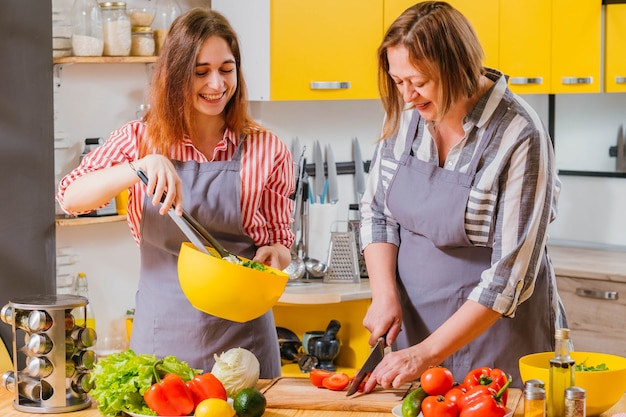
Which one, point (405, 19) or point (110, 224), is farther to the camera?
point (110, 224)

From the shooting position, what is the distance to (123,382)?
1.88 m

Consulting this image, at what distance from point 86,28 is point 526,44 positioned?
5.55 feet

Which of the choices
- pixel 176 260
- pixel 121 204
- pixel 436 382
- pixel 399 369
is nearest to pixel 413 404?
pixel 436 382

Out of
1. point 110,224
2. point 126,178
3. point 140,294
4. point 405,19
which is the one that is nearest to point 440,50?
point 405,19

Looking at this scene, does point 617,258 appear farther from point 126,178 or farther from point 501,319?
point 126,178

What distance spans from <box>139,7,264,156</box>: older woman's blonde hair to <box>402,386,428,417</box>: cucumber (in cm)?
83

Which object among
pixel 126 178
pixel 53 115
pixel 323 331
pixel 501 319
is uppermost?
pixel 53 115

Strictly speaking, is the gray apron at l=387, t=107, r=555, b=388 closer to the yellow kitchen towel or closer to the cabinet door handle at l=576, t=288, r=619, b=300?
the yellow kitchen towel

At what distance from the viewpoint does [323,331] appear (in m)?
3.50

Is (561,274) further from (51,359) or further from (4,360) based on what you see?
(51,359)

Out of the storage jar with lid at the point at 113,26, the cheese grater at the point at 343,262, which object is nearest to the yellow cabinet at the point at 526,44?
the cheese grater at the point at 343,262

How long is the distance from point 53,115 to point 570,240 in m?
2.38

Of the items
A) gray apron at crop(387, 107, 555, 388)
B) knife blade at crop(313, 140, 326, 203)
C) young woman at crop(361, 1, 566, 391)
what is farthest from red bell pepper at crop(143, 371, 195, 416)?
knife blade at crop(313, 140, 326, 203)

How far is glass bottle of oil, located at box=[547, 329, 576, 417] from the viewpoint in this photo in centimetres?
175
